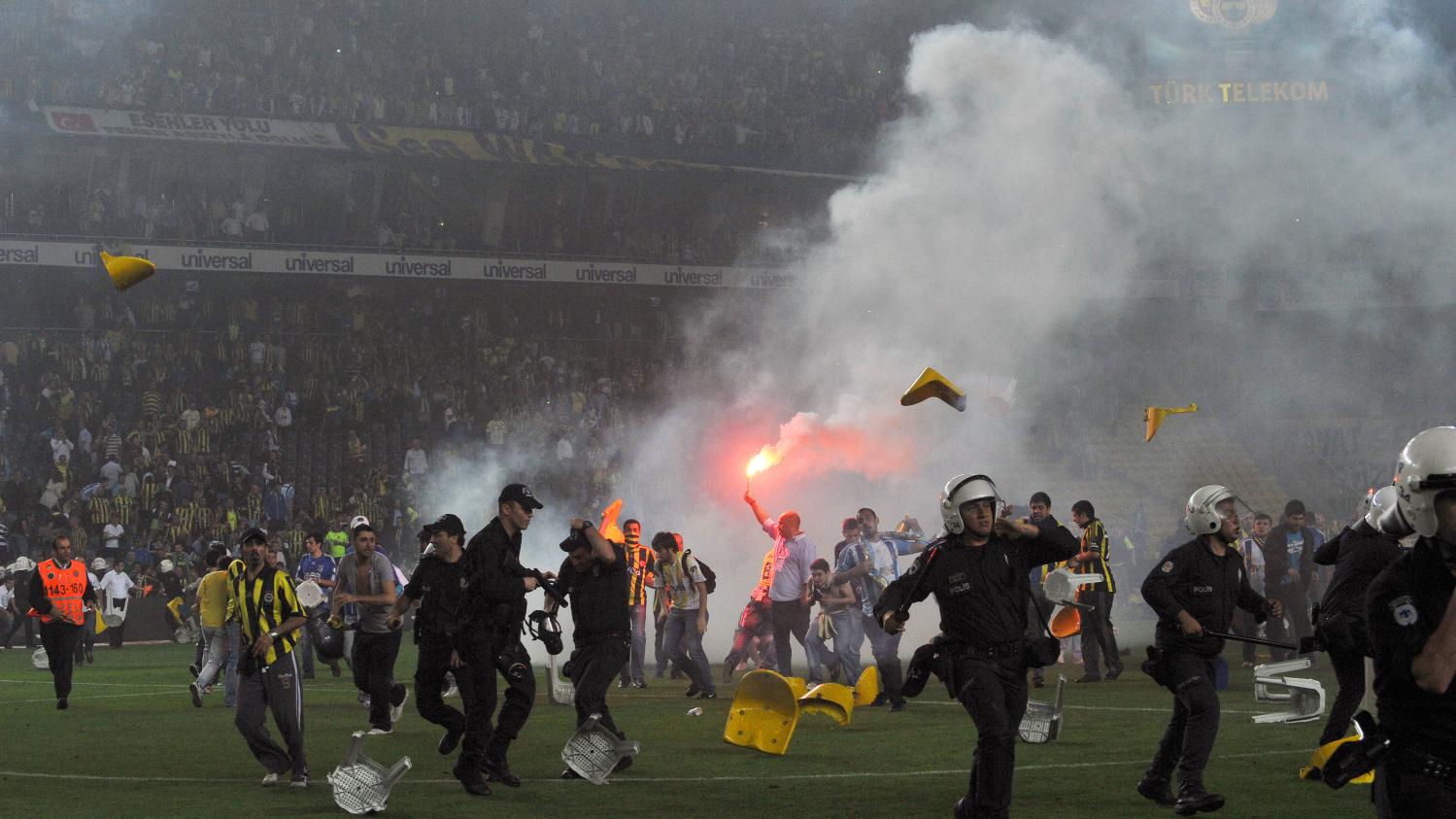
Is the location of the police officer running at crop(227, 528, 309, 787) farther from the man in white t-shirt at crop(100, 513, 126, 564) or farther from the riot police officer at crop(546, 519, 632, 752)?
the man in white t-shirt at crop(100, 513, 126, 564)

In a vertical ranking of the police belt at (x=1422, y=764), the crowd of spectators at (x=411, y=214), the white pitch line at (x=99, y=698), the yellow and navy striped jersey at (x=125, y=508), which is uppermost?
the crowd of spectators at (x=411, y=214)

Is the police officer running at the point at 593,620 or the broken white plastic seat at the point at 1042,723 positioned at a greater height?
the police officer running at the point at 593,620

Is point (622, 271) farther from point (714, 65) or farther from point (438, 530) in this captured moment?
point (438, 530)

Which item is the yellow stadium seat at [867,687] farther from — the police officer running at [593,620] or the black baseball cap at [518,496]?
the black baseball cap at [518,496]

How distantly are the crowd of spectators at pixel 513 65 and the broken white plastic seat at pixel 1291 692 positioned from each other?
2924 cm

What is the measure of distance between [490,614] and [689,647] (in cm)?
705

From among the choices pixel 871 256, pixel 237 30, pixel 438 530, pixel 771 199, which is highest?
pixel 237 30

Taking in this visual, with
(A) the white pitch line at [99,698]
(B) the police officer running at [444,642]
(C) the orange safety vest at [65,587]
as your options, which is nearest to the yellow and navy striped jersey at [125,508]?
(A) the white pitch line at [99,698]

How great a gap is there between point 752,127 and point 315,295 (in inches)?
478

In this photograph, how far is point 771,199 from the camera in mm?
43312

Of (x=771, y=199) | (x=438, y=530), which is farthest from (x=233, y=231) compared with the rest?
(x=438, y=530)

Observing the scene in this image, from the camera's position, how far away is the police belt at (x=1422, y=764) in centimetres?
475

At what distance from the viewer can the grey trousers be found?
35.9 feet

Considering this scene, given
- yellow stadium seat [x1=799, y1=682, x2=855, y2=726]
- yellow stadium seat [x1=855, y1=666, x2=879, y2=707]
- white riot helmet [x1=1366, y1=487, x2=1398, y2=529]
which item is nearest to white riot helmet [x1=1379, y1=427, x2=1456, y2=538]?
white riot helmet [x1=1366, y1=487, x2=1398, y2=529]
